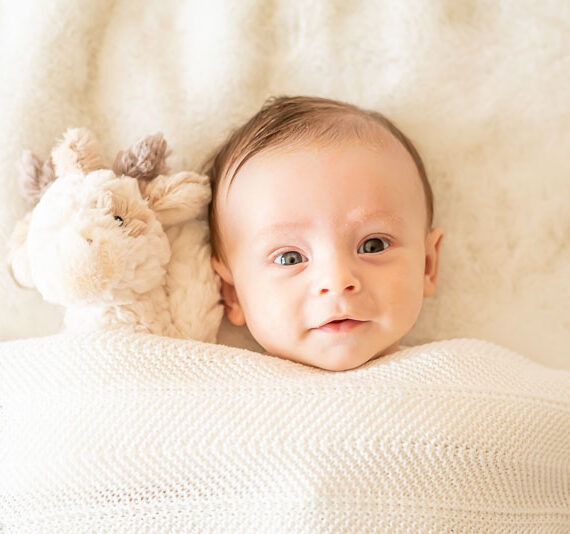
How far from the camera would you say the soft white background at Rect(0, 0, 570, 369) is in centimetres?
138

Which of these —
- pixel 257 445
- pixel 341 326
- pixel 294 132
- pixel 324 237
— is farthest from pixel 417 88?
pixel 257 445

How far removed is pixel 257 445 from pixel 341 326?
0.81 feet

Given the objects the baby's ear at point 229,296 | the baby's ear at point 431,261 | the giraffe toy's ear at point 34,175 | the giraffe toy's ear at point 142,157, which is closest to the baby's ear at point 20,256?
the giraffe toy's ear at point 34,175

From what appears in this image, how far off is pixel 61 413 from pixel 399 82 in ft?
3.09

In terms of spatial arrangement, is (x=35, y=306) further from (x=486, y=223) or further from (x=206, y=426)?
(x=486, y=223)

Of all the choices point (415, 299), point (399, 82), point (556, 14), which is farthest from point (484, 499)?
point (556, 14)

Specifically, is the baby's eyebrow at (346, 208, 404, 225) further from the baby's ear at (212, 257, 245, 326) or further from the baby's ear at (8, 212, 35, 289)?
the baby's ear at (8, 212, 35, 289)

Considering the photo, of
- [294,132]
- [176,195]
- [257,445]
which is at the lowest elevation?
[257,445]

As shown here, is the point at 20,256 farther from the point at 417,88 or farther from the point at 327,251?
the point at 417,88

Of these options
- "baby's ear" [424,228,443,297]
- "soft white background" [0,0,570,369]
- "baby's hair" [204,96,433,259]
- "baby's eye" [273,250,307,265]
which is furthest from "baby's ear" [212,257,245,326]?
"baby's ear" [424,228,443,297]

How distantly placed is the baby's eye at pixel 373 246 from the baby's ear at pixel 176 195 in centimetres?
31

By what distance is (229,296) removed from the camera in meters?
1.30

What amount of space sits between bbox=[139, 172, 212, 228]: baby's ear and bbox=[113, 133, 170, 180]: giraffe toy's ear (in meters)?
0.03

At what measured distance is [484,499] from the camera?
1.05m
